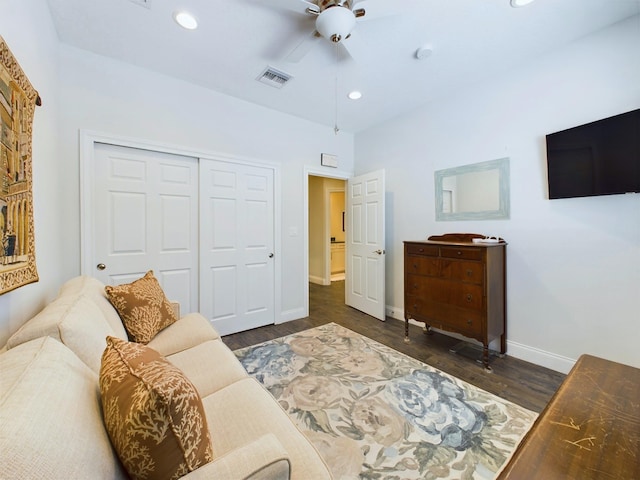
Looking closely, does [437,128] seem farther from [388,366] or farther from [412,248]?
[388,366]

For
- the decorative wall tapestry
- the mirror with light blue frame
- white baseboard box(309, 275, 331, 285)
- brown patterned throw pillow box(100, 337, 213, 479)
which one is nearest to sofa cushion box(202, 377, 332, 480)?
brown patterned throw pillow box(100, 337, 213, 479)

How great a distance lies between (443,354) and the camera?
254 cm

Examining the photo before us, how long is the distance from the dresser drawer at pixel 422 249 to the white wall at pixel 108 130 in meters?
1.44

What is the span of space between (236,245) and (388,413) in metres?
2.27

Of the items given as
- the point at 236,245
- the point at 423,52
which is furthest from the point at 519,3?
the point at 236,245

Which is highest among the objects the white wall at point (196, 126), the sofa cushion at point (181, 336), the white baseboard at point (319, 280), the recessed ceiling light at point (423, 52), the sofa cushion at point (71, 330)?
the recessed ceiling light at point (423, 52)

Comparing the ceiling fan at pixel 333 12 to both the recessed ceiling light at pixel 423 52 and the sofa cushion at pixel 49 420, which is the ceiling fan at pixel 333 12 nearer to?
the recessed ceiling light at pixel 423 52

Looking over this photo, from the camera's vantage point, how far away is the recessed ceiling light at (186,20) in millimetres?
1854

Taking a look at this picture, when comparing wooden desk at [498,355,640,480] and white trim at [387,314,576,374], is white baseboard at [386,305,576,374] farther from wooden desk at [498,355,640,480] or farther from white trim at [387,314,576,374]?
wooden desk at [498,355,640,480]

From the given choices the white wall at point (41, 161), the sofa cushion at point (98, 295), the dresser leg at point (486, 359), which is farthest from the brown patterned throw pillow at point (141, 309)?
the dresser leg at point (486, 359)

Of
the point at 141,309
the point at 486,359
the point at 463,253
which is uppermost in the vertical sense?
the point at 463,253

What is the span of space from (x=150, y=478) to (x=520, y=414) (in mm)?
2104

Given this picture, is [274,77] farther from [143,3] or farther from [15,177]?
[15,177]

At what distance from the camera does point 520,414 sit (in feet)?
5.59
